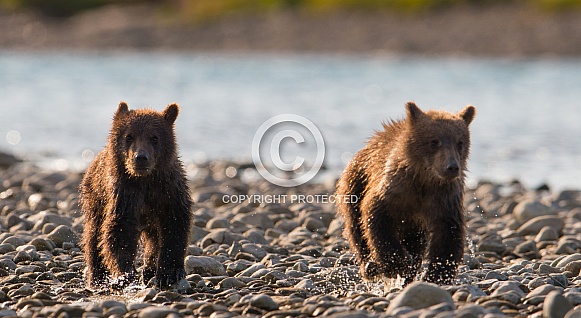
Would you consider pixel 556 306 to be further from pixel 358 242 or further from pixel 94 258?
pixel 94 258

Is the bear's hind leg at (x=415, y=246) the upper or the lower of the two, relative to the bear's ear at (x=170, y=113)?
lower

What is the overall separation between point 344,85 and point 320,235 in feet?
77.7

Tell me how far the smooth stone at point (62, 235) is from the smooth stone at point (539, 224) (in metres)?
4.36

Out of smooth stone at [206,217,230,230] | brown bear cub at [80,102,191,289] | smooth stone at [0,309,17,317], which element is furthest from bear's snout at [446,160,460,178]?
smooth stone at [206,217,230,230]

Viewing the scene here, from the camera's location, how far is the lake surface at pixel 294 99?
1723cm

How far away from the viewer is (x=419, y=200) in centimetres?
695

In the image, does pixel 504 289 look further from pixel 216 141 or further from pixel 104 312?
pixel 216 141

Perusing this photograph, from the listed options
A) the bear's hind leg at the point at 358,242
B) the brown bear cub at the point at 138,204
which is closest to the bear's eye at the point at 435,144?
the bear's hind leg at the point at 358,242

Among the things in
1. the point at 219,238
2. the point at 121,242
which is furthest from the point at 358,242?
the point at 121,242

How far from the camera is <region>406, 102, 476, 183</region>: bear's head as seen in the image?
22.0ft

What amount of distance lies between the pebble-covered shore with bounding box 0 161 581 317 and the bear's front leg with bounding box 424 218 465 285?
0.54 feet

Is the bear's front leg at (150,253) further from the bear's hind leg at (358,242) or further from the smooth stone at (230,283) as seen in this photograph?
the bear's hind leg at (358,242)

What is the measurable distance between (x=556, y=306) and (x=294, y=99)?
22342mm

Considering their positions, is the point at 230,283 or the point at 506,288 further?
the point at 230,283
